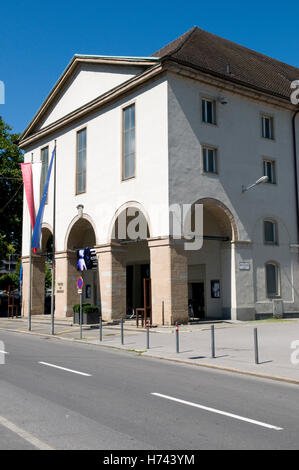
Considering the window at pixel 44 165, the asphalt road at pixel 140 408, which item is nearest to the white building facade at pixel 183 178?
the window at pixel 44 165

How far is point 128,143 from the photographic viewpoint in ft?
90.2

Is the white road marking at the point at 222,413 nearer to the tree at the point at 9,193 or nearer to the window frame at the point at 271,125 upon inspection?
the window frame at the point at 271,125

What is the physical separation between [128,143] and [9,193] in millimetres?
18410

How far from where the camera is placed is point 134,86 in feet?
87.7

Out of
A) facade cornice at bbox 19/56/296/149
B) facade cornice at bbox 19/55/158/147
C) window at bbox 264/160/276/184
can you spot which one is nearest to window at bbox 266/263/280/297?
window at bbox 264/160/276/184

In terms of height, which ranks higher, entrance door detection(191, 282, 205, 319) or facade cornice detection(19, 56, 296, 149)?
facade cornice detection(19, 56, 296, 149)

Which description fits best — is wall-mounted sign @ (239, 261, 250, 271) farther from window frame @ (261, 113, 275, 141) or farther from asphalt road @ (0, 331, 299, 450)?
asphalt road @ (0, 331, 299, 450)

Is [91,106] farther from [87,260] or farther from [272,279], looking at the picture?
[272,279]

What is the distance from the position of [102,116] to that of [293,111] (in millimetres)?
12063

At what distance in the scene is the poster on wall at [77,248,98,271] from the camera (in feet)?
96.1

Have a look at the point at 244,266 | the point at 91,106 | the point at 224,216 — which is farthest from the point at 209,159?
the point at 91,106

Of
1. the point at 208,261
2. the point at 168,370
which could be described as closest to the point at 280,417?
the point at 168,370

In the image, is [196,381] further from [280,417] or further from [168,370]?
[280,417]

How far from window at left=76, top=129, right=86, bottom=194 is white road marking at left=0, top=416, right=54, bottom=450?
2505 cm
